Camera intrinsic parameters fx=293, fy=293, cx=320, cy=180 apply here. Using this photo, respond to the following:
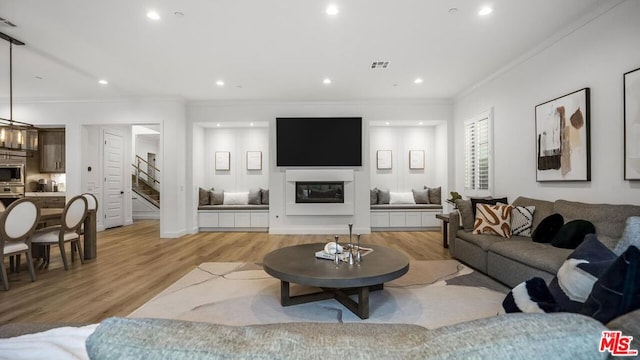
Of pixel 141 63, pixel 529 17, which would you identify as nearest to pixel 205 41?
pixel 141 63

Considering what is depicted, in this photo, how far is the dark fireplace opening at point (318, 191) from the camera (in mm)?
6238

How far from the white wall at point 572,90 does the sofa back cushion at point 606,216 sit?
0.22 metres

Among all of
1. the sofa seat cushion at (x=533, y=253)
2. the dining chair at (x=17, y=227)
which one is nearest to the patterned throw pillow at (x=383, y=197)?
the sofa seat cushion at (x=533, y=253)

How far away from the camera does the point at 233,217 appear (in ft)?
21.4

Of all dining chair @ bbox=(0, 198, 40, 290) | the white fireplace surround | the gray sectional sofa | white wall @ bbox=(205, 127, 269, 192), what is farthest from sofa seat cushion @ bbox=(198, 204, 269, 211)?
the gray sectional sofa

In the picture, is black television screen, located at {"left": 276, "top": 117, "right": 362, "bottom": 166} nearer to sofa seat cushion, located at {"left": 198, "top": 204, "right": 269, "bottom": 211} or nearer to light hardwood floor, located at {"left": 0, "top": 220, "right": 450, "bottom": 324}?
sofa seat cushion, located at {"left": 198, "top": 204, "right": 269, "bottom": 211}

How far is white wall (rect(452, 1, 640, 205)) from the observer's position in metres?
2.78

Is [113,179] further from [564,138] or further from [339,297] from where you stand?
[564,138]

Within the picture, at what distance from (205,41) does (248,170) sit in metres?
4.08

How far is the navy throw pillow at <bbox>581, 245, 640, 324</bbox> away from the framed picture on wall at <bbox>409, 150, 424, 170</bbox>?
6478 millimetres

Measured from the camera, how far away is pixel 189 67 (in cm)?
442

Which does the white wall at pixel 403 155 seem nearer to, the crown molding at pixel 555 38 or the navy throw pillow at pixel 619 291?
the crown molding at pixel 555 38

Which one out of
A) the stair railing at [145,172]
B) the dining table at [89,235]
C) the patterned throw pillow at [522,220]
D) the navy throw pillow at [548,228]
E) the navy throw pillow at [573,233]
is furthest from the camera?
the stair railing at [145,172]
